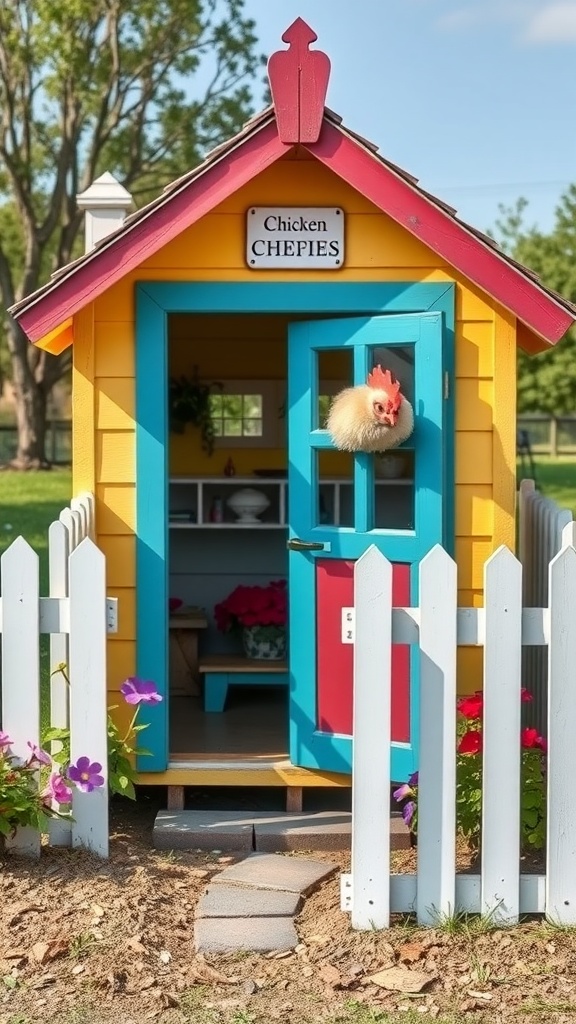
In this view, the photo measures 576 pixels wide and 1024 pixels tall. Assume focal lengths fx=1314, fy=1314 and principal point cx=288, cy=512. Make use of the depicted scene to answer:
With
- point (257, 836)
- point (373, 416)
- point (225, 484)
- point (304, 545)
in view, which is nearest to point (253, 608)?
point (225, 484)

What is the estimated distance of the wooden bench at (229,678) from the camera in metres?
7.63

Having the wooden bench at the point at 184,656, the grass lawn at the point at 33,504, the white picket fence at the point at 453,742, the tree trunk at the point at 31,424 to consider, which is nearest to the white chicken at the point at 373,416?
the white picket fence at the point at 453,742

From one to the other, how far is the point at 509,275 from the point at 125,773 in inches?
103

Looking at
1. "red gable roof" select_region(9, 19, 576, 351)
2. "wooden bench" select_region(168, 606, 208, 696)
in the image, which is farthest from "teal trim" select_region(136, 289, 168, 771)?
"wooden bench" select_region(168, 606, 208, 696)

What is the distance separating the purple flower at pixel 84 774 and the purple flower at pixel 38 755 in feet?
0.31

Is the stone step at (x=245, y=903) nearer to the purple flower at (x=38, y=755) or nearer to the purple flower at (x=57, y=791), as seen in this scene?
the purple flower at (x=57, y=791)

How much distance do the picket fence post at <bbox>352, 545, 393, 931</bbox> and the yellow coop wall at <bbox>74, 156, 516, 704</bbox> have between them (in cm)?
150

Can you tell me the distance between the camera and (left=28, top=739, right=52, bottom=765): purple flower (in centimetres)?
483

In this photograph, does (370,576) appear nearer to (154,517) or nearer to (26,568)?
(26,568)

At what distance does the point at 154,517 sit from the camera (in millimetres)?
5941

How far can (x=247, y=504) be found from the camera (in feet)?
28.6

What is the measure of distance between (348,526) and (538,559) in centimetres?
111

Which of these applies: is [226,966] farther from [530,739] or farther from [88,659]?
[530,739]

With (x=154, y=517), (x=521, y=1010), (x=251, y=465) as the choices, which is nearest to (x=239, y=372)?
(x=251, y=465)
